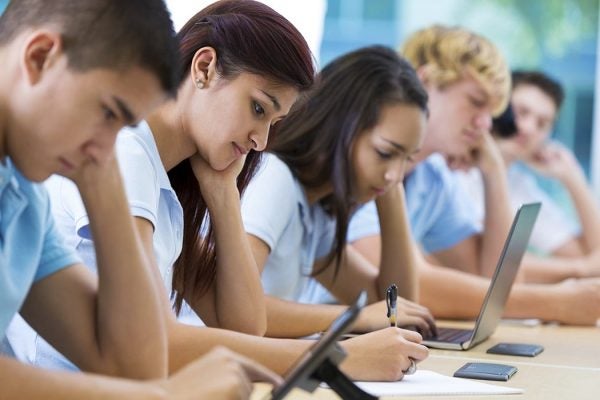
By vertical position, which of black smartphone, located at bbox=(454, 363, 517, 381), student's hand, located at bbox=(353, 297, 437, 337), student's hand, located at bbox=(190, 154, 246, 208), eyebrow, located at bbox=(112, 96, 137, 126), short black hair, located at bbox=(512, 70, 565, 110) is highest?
eyebrow, located at bbox=(112, 96, 137, 126)

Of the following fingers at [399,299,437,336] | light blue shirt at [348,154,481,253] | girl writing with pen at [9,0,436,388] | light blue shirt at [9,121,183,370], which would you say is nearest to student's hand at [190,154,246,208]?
girl writing with pen at [9,0,436,388]

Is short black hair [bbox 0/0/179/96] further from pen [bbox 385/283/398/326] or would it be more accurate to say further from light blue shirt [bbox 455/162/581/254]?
light blue shirt [bbox 455/162/581/254]

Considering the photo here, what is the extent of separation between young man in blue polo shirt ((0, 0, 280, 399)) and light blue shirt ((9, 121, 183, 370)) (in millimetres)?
166

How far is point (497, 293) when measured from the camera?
2.36 metres

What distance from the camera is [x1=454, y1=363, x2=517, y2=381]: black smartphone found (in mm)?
1736

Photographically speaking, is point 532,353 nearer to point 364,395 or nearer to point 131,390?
point 364,395

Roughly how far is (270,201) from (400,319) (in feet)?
1.28

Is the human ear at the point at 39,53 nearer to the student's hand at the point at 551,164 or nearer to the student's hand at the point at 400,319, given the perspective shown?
the student's hand at the point at 400,319

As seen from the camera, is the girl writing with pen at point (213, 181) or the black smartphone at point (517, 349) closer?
the girl writing with pen at point (213, 181)

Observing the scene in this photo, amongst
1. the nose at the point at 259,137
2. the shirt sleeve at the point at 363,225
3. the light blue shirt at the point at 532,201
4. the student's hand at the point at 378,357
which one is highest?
the nose at the point at 259,137

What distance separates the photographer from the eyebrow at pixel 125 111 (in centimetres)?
120

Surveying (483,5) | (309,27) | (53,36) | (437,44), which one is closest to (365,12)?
(483,5)

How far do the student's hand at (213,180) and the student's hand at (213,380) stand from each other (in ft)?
2.53

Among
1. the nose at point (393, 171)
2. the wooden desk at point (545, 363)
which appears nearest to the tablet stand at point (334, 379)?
the wooden desk at point (545, 363)
